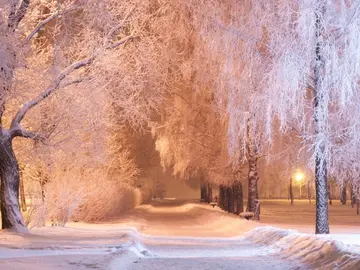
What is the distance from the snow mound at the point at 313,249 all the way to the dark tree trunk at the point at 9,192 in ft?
23.1

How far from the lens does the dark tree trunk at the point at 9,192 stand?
50.1 feet

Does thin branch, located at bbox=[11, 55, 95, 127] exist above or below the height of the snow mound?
above

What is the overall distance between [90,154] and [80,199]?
290cm

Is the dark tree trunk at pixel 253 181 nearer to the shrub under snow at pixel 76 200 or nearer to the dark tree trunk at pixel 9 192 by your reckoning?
the shrub under snow at pixel 76 200

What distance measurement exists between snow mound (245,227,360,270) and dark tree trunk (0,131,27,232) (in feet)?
23.1

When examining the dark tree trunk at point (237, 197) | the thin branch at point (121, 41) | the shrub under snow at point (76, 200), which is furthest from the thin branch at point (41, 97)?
the dark tree trunk at point (237, 197)

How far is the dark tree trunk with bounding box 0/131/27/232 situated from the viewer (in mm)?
15281

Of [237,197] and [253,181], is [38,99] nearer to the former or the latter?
[253,181]

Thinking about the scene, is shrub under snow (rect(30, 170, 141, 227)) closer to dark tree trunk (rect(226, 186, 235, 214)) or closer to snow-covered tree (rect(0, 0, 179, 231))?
snow-covered tree (rect(0, 0, 179, 231))

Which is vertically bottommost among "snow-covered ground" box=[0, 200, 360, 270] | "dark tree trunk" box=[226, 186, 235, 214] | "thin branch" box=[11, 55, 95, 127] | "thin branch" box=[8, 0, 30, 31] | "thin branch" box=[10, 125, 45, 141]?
"snow-covered ground" box=[0, 200, 360, 270]

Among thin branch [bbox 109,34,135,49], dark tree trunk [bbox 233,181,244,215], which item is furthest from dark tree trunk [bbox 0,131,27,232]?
dark tree trunk [bbox 233,181,244,215]

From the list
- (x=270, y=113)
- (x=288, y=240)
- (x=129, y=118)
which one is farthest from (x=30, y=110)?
(x=288, y=240)

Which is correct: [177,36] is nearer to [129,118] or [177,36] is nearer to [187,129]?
[129,118]

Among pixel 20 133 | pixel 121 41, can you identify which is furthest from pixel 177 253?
pixel 121 41
